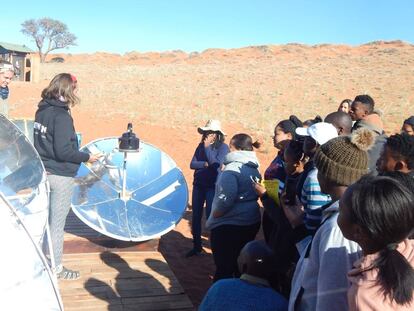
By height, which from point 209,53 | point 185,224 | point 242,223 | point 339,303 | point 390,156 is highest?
point 209,53

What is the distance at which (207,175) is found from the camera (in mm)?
5297

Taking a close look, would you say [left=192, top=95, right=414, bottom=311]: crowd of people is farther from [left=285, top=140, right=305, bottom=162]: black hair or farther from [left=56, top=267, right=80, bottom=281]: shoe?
[left=56, top=267, right=80, bottom=281]: shoe

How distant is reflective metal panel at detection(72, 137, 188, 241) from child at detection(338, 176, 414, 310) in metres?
3.36

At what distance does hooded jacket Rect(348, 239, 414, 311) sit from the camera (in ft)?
4.91

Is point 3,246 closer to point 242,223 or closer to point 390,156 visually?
point 242,223

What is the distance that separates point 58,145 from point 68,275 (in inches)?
49.6

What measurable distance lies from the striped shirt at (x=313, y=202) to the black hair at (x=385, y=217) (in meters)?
1.04

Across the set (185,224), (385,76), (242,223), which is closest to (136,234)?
(242,223)

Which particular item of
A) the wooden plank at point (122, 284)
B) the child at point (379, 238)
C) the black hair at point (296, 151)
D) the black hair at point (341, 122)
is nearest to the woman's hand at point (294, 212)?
the black hair at point (296, 151)

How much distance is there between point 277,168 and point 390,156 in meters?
1.25

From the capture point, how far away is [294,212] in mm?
2934

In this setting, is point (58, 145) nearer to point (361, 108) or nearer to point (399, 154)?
point (399, 154)

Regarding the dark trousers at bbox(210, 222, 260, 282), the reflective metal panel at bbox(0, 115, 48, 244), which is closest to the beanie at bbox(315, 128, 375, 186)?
the dark trousers at bbox(210, 222, 260, 282)

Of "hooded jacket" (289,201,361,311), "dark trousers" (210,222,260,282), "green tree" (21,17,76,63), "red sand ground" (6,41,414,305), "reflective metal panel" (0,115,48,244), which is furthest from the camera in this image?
"green tree" (21,17,76,63)
